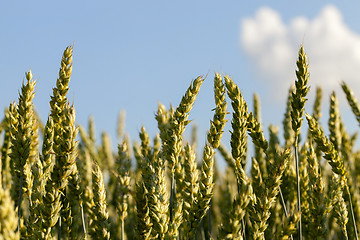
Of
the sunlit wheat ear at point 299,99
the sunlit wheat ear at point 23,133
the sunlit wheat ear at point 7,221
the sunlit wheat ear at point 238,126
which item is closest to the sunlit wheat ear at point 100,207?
the sunlit wheat ear at point 23,133

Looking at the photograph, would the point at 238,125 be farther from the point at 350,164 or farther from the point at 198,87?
the point at 350,164

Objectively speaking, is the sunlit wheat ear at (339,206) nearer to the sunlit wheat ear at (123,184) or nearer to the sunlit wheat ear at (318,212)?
the sunlit wheat ear at (318,212)

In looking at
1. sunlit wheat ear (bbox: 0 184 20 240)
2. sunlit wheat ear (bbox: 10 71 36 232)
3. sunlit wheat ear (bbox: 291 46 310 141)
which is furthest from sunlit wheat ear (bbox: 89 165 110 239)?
sunlit wheat ear (bbox: 291 46 310 141)

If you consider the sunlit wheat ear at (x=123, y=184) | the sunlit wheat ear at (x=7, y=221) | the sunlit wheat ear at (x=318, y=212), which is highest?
the sunlit wheat ear at (x=123, y=184)

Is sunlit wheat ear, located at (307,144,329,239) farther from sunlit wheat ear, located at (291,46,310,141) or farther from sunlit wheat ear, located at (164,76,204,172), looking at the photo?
sunlit wheat ear, located at (164,76,204,172)

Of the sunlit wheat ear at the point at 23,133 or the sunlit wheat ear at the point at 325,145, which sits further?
the sunlit wheat ear at the point at 325,145

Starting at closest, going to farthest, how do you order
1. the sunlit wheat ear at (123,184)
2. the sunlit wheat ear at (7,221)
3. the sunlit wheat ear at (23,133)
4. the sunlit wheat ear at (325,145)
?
the sunlit wheat ear at (7,221) < the sunlit wheat ear at (23,133) < the sunlit wheat ear at (325,145) < the sunlit wheat ear at (123,184)

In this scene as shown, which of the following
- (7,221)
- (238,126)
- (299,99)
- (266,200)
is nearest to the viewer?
(7,221)

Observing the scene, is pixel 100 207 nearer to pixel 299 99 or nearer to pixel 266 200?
pixel 266 200

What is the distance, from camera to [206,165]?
1846 mm

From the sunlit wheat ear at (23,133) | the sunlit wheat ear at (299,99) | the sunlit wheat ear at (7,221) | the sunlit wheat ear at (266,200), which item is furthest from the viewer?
the sunlit wheat ear at (299,99)

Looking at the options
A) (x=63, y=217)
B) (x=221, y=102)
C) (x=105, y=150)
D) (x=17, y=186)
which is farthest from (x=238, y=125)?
(x=105, y=150)

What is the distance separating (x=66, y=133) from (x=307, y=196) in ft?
4.79

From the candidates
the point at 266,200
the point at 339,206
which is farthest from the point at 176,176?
the point at 339,206
